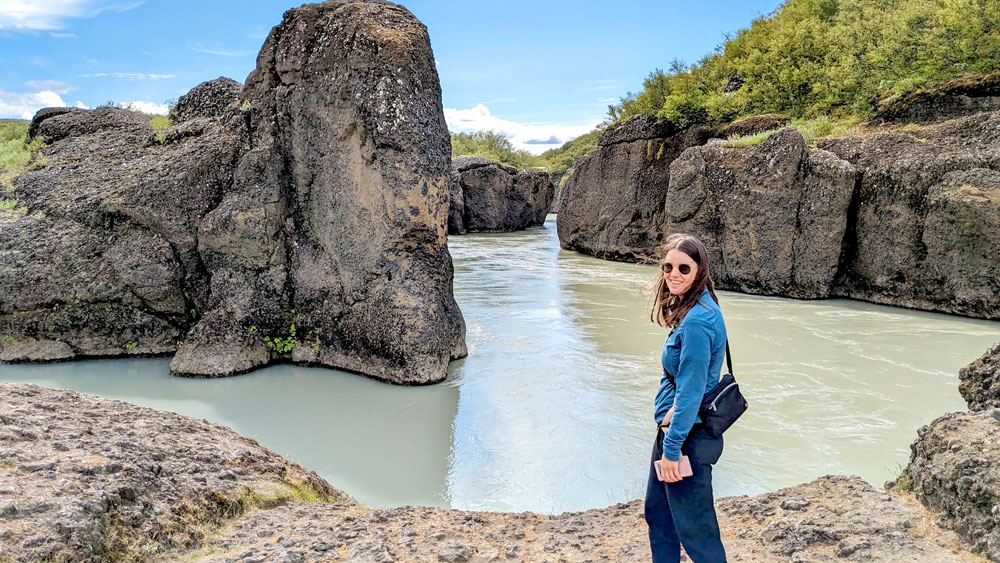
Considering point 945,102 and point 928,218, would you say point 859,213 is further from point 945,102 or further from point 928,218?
point 945,102

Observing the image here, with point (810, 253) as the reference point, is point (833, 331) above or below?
below

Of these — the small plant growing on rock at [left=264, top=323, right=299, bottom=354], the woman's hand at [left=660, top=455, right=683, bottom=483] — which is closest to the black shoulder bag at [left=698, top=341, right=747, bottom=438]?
the woman's hand at [left=660, top=455, right=683, bottom=483]

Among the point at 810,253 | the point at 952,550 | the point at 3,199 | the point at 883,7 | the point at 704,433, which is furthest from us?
the point at 883,7

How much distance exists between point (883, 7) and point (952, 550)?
21300 millimetres

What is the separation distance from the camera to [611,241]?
1805 cm

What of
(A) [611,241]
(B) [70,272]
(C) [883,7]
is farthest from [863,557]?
(C) [883,7]

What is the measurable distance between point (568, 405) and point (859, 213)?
7.54 metres

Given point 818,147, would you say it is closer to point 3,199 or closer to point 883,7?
point 883,7

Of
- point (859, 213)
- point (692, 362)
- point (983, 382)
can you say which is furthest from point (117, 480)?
point (859, 213)

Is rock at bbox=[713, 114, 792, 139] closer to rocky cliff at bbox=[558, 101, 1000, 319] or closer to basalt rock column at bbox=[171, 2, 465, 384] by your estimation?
rocky cliff at bbox=[558, 101, 1000, 319]

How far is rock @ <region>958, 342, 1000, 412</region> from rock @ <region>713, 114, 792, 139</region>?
11.6m

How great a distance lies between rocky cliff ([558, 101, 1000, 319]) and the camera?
9.30 meters

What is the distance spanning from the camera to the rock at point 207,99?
32.4 feet

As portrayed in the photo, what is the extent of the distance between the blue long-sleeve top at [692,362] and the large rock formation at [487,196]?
26357 mm
